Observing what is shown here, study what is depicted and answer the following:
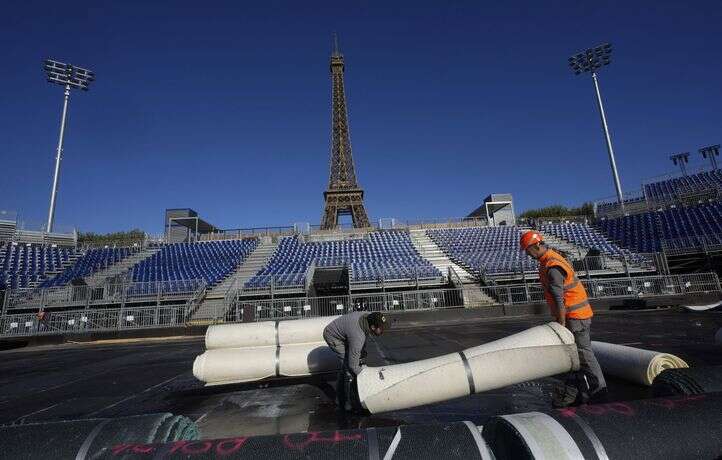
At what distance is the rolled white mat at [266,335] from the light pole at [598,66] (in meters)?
37.6

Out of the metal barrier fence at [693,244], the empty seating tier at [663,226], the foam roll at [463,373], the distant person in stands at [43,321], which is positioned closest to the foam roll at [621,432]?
the foam roll at [463,373]

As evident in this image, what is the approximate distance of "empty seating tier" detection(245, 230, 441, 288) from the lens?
64.4 feet

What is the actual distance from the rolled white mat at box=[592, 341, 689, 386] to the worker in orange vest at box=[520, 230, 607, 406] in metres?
0.54

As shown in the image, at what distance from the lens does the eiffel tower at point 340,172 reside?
49.0 metres

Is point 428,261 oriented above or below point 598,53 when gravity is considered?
below

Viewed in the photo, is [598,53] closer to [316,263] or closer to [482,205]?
[482,205]

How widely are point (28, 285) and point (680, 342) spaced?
30.5 metres

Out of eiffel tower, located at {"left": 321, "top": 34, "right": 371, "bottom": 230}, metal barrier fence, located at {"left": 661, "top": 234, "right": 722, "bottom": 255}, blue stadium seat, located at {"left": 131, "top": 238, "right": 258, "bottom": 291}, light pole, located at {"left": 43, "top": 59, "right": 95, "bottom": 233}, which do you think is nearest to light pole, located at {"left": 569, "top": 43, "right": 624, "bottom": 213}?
metal barrier fence, located at {"left": 661, "top": 234, "right": 722, "bottom": 255}

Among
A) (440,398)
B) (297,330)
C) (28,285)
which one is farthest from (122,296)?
(440,398)

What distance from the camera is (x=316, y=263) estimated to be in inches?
898

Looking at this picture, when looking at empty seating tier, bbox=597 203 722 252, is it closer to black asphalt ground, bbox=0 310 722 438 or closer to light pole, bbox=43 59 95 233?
black asphalt ground, bbox=0 310 722 438

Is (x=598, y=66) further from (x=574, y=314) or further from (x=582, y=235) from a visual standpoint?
(x=574, y=314)

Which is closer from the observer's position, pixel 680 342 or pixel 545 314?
pixel 680 342

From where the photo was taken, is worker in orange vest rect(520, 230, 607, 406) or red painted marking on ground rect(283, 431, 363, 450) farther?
worker in orange vest rect(520, 230, 607, 406)
